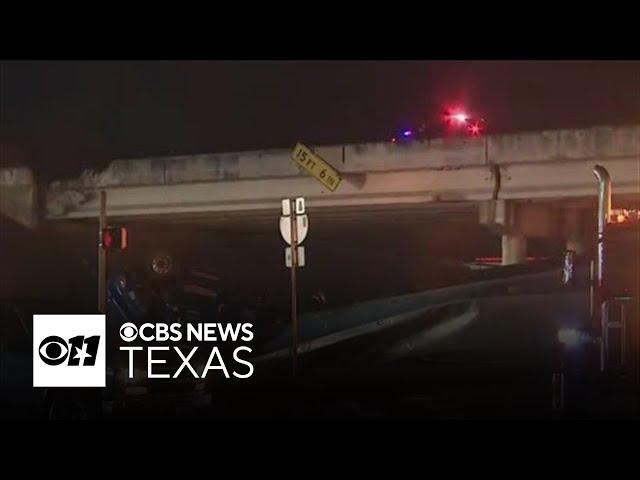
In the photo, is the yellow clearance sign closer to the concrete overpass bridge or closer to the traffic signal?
the concrete overpass bridge

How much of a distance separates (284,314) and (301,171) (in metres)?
1.15

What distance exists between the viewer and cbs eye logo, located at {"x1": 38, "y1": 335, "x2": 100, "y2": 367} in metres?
6.04

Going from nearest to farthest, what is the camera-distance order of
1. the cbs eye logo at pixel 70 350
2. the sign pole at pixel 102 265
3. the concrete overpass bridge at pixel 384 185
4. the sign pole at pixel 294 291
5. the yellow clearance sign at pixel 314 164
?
the cbs eye logo at pixel 70 350
the sign pole at pixel 294 291
the sign pole at pixel 102 265
the yellow clearance sign at pixel 314 164
the concrete overpass bridge at pixel 384 185

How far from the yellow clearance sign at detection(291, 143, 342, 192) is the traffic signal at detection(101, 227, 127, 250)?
141cm

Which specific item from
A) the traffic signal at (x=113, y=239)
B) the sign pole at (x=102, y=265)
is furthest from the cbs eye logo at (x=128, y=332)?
the traffic signal at (x=113, y=239)

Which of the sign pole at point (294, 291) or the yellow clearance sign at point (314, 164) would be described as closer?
the sign pole at point (294, 291)

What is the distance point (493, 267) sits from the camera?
6570 mm

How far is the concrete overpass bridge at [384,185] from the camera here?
6.94 m

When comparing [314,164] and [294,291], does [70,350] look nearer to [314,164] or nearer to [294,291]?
[294,291]

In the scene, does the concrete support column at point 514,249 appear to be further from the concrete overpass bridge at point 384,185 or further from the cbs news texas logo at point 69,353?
the cbs news texas logo at point 69,353

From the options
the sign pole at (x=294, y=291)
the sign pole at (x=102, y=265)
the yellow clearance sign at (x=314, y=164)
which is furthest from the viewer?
the yellow clearance sign at (x=314, y=164)

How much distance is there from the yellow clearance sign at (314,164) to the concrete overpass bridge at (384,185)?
2.4 inches

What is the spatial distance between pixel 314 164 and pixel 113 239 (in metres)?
1.60

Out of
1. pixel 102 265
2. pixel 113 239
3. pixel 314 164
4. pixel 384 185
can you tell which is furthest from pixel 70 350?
pixel 384 185
